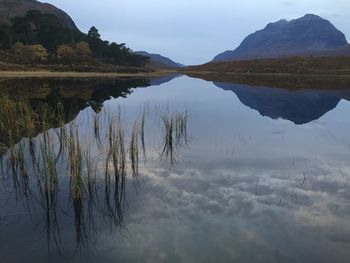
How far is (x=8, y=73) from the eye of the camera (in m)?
66.7

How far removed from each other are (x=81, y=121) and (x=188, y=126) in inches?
233

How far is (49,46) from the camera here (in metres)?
111

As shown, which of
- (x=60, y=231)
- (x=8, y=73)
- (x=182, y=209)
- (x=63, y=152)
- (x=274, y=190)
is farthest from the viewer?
(x=8, y=73)

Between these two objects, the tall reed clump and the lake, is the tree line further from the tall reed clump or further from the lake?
the lake

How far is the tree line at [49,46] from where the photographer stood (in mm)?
90375

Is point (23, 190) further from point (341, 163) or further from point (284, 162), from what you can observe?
point (341, 163)

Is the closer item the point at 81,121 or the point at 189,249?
the point at 189,249

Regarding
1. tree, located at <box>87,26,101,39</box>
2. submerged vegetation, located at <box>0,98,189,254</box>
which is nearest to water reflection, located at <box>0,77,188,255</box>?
submerged vegetation, located at <box>0,98,189,254</box>

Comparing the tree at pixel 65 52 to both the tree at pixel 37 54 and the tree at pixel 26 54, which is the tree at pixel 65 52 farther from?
the tree at pixel 26 54

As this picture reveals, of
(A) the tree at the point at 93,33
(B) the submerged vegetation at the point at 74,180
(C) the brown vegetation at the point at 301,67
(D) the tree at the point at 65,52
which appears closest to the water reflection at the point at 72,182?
(B) the submerged vegetation at the point at 74,180

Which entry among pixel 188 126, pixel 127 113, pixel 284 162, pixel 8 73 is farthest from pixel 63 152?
pixel 8 73

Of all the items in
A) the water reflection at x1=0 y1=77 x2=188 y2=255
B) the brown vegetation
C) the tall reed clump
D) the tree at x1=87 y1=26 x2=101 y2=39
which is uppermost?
the tree at x1=87 y1=26 x2=101 y2=39

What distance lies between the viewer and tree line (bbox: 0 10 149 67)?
297 feet

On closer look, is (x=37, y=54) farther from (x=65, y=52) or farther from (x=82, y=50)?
(x=82, y=50)
